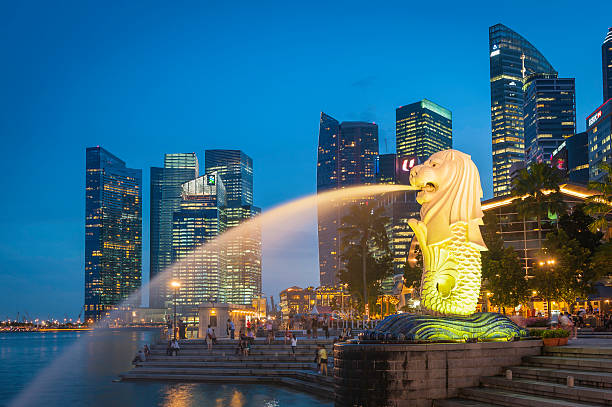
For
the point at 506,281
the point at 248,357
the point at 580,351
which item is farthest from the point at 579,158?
the point at 580,351

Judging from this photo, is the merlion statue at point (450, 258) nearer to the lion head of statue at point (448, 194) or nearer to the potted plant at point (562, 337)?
the lion head of statue at point (448, 194)

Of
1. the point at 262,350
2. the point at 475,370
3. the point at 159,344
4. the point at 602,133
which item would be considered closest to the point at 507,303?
→ the point at 262,350

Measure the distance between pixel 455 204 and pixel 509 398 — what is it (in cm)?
684

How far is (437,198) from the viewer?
63.9 feet

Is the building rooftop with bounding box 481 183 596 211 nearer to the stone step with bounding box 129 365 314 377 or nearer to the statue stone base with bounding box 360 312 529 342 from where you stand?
the stone step with bounding box 129 365 314 377

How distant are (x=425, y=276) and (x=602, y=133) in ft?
422

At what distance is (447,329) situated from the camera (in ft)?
54.9

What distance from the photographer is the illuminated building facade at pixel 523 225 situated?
55.6 metres

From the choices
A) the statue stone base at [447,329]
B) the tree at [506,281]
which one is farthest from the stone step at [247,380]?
the tree at [506,281]

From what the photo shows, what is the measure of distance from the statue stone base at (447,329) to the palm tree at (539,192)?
112 ft

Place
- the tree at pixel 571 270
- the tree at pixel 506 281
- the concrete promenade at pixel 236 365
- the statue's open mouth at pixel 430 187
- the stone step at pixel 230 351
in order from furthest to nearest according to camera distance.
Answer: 1. the tree at pixel 506 281
2. the tree at pixel 571 270
3. the stone step at pixel 230 351
4. the concrete promenade at pixel 236 365
5. the statue's open mouth at pixel 430 187

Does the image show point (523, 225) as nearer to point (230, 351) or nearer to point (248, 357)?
point (230, 351)

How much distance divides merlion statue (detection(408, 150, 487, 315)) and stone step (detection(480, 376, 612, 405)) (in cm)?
319

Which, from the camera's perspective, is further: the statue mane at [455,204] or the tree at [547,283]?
the tree at [547,283]
